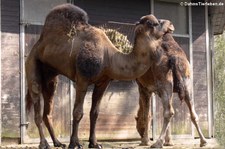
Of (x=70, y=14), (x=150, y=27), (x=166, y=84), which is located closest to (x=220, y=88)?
(x=166, y=84)

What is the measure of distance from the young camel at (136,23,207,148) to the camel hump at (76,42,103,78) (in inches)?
43.0

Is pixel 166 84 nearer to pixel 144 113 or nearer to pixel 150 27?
pixel 144 113

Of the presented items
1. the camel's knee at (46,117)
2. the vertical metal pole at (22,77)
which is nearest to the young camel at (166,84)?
the camel's knee at (46,117)

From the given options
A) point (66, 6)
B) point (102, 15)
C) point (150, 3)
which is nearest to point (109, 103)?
point (102, 15)

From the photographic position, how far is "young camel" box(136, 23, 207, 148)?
697 centimetres

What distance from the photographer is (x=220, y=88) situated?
647 inches

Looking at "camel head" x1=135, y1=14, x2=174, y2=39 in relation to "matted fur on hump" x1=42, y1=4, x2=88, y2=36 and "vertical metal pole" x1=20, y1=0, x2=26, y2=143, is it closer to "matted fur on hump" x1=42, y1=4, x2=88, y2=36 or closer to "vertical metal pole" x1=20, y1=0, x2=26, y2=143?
"matted fur on hump" x1=42, y1=4, x2=88, y2=36

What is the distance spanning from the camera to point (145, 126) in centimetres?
773

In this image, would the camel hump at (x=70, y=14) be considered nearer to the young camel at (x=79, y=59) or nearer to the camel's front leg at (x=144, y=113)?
the young camel at (x=79, y=59)

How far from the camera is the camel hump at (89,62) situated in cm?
578

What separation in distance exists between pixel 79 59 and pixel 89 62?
5.7 inches

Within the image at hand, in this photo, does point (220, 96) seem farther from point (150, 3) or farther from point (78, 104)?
point (78, 104)

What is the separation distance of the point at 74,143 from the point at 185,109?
209 inches

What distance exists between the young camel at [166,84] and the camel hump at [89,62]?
1.09 metres
